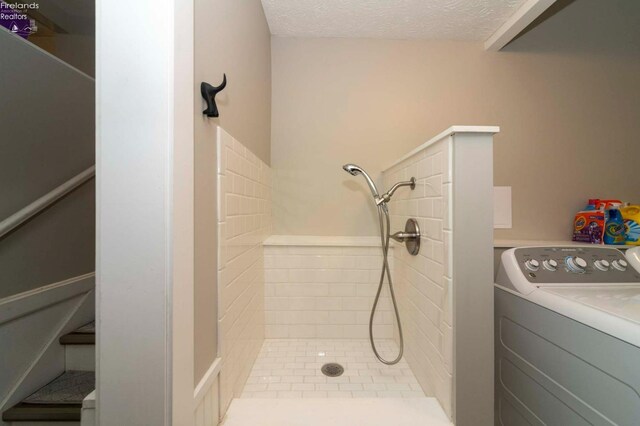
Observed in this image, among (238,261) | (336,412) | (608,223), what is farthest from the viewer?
(608,223)

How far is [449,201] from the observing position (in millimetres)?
709

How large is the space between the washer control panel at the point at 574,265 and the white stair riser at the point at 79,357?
81.1 inches

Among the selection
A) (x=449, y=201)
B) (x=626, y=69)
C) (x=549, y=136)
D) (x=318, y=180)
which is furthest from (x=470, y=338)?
(x=626, y=69)

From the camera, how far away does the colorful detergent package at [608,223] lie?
3.84ft

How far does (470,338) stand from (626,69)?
2.06m

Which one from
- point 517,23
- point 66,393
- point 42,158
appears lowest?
point 66,393

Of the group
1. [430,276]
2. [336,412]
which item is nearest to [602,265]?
[430,276]

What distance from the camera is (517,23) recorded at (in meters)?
1.25

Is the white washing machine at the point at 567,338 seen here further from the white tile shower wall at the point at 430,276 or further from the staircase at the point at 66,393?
the staircase at the point at 66,393

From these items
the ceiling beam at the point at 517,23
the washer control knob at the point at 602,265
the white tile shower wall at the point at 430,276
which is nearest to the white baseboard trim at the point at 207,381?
the white tile shower wall at the point at 430,276

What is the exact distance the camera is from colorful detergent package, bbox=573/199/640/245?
117 cm

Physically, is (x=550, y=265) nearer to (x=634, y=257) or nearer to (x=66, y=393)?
(x=634, y=257)

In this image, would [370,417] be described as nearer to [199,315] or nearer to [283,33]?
[199,315]

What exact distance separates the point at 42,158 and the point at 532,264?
228 cm
